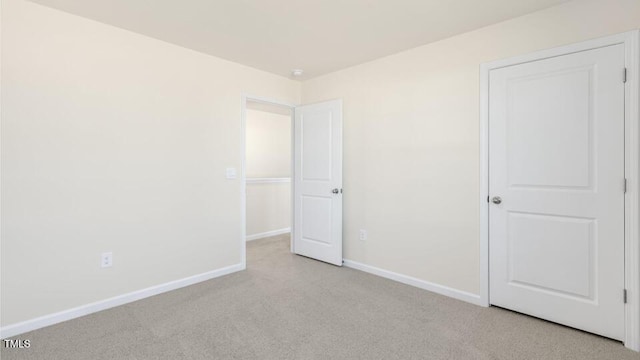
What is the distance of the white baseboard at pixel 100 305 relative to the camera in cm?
215

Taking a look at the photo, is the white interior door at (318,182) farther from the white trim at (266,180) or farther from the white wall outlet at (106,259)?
the white wall outlet at (106,259)

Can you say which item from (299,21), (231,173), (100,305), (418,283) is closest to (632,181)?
(418,283)

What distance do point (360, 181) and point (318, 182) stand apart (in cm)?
58

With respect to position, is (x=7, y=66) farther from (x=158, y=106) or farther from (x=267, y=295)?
(x=267, y=295)

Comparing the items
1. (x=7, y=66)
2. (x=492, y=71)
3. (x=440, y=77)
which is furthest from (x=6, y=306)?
(x=492, y=71)

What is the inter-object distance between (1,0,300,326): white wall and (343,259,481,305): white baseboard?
149 cm

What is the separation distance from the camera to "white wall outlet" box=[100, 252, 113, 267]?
8.36 feet

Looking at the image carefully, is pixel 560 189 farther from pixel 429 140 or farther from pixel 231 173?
pixel 231 173

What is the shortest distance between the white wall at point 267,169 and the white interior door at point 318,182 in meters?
1.28

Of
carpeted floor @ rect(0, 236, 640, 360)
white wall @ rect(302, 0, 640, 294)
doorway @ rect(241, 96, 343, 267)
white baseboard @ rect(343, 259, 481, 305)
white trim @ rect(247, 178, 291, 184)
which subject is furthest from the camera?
white trim @ rect(247, 178, 291, 184)

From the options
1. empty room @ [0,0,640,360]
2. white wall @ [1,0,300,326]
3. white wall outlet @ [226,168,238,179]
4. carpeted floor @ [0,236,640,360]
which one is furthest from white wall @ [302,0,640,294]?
white wall @ [1,0,300,326]

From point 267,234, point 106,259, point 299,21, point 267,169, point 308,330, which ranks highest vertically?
point 299,21

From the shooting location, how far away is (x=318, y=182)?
3.85 m

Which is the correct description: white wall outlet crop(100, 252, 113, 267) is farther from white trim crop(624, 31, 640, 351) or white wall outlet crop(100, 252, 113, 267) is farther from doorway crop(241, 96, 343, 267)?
white trim crop(624, 31, 640, 351)
